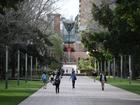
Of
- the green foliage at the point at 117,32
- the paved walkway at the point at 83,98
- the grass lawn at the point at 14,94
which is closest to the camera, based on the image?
the paved walkway at the point at 83,98

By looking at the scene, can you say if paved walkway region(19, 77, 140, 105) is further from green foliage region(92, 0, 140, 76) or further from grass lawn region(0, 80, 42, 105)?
green foliage region(92, 0, 140, 76)

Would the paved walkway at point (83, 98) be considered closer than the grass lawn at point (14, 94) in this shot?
Yes

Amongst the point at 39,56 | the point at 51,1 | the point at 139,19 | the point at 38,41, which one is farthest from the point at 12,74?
the point at 139,19

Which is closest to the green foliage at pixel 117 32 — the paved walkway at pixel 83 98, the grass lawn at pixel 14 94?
the paved walkway at pixel 83 98

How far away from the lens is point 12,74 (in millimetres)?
105062

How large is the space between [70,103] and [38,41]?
56794 millimetres

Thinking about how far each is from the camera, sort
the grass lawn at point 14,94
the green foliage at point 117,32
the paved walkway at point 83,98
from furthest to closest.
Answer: the green foliage at point 117,32
the grass lawn at point 14,94
the paved walkway at point 83,98

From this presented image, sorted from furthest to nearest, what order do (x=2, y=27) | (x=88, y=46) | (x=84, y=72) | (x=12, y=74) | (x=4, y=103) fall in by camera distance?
(x=84, y=72) → (x=12, y=74) → (x=88, y=46) → (x=2, y=27) → (x=4, y=103)

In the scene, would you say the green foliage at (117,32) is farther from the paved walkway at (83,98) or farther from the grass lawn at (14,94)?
the grass lawn at (14,94)

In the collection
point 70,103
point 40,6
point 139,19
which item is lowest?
point 70,103

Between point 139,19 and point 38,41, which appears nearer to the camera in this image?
point 139,19

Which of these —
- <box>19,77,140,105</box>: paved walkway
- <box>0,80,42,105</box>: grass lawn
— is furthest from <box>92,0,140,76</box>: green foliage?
<box>0,80,42,105</box>: grass lawn

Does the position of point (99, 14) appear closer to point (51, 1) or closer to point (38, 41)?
point (51, 1)

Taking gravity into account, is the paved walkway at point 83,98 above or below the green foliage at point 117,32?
below
